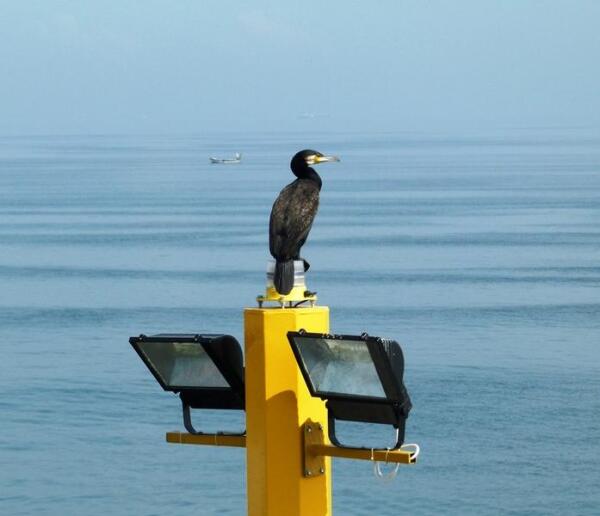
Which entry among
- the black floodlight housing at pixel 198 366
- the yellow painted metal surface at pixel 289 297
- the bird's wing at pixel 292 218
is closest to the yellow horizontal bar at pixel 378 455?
the yellow painted metal surface at pixel 289 297

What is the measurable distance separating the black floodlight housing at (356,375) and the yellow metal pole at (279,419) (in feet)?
0.38

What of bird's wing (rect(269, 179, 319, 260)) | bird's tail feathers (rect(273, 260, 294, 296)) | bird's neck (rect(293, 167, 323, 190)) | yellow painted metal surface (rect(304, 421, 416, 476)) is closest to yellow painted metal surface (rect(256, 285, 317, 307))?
bird's tail feathers (rect(273, 260, 294, 296))

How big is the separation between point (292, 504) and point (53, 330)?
3892 cm

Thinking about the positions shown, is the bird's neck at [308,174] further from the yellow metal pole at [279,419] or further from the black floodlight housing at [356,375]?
the black floodlight housing at [356,375]

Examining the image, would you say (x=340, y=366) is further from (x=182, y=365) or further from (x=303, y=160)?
(x=303, y=160)

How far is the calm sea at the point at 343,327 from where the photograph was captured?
992 inches

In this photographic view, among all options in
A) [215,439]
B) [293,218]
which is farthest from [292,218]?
[215,439]

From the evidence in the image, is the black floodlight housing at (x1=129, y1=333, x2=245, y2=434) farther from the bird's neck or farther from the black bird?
the bird's neck

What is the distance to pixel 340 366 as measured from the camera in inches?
171

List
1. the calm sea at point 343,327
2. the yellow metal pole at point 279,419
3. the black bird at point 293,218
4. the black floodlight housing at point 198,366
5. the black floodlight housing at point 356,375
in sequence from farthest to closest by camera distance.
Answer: the calm sea at point 343,327, the black floodlight housing at point 198,366, the black bird at point 293,218, the yellow metal pole at point 279,419, the black floodlight housing at point 356,375

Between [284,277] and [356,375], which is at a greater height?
[284,277]

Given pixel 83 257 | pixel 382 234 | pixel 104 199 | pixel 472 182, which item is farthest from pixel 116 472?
pixel 472 182

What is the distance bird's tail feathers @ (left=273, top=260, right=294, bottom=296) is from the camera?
455 cm

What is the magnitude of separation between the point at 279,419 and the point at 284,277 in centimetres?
39
